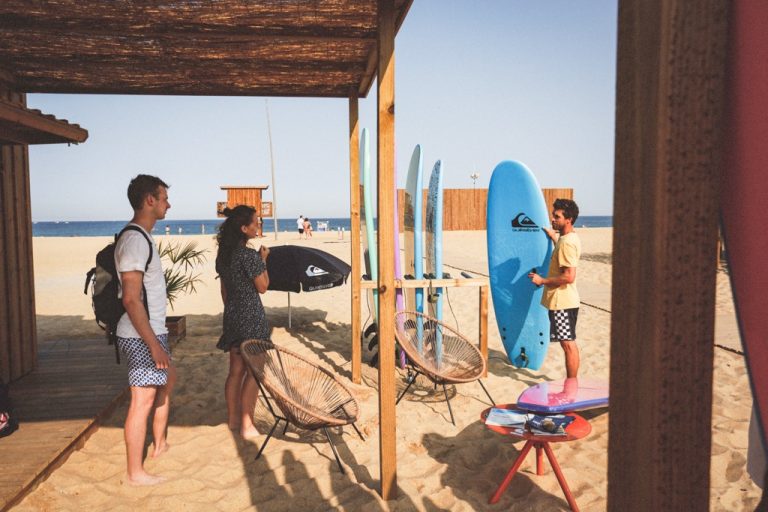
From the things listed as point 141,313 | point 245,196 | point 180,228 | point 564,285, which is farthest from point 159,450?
point 180,228

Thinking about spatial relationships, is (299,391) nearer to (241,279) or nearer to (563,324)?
(241,279)

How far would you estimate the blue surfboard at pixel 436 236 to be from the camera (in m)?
4.75

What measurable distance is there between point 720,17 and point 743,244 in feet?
0.85

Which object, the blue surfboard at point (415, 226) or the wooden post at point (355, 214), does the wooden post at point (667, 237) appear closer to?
the wooden post at point (355, 214)

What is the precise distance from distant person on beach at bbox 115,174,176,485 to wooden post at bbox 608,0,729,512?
7.86ft

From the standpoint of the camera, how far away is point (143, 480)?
111 inches

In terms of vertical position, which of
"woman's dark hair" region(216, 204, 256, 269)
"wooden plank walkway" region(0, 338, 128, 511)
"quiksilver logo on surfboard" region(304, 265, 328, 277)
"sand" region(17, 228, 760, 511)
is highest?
"woman's dark hair" region(216, 204, 256, 269)

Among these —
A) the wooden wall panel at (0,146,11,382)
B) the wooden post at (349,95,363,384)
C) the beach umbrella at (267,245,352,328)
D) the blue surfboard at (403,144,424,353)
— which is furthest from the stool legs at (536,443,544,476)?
the wooden wall panel at (0,146,11,382)

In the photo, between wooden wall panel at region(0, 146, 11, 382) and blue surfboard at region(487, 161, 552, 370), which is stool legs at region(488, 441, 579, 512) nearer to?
blue surfboard at region(487, 161, 552, 370)

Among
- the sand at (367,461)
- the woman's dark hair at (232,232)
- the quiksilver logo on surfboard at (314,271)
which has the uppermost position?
the woman's dark hair at (232,232)

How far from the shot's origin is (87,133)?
345 cm

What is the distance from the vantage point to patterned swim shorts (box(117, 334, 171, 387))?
2.59 m

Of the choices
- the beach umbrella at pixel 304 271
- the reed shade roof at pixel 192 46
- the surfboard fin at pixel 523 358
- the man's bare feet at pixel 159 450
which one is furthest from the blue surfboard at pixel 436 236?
the man's bare feet at pixel 159 450

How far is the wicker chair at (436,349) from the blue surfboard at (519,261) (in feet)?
3.34
